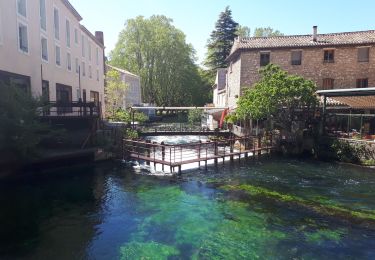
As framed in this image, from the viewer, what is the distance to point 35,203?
14.1 m

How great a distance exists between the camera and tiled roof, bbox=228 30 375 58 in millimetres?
30359

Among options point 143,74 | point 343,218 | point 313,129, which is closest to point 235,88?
point 313,129

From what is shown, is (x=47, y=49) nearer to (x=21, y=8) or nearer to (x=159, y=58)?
(x=21, y=8)

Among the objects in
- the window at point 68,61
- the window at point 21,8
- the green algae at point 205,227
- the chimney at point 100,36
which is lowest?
the green algae at point 205,227

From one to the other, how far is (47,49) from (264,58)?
2019cm

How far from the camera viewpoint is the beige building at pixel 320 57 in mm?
30453

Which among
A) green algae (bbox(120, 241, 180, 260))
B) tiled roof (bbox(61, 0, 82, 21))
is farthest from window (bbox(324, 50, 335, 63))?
green algae (bbox(120, 241, 180, 260))

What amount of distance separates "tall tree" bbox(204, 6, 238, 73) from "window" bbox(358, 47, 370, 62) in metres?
31.7

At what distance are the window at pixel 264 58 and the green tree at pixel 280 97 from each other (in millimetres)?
7358

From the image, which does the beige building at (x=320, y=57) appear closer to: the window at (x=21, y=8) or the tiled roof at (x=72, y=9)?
the tiled roof at (x=72, y=9)

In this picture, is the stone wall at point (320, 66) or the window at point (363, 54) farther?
the stone wall at point (320, 66)

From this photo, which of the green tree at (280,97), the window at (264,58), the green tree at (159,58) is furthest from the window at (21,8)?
the green tree at (159,58)

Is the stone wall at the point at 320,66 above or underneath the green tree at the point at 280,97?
above

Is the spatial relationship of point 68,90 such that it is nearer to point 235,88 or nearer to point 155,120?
point 235,88
